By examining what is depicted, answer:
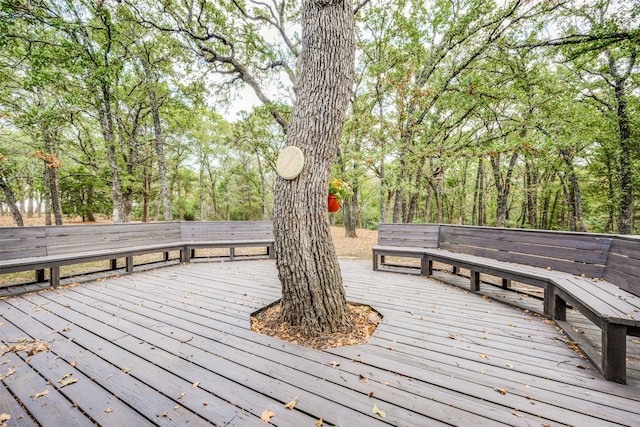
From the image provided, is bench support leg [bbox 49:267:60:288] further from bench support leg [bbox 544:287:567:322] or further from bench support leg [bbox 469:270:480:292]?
bench support leg [bbox 544:287:567:322]

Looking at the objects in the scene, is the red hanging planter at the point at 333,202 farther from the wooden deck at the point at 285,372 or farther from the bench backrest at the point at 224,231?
the bench backrest at the point at 224,231

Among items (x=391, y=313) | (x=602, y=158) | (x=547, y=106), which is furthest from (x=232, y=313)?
(x=602, y=158)

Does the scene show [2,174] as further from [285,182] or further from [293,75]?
[285,182]

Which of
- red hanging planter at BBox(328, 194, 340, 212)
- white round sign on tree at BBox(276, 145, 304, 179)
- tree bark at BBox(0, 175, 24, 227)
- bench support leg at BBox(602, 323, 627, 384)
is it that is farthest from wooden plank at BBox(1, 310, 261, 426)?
tree bark at BBox(0, 175, 24, 227)

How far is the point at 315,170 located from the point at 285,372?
173cm

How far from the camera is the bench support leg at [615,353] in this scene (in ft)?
5.58

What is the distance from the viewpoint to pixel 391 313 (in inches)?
112

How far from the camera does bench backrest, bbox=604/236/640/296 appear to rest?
7.16 feet

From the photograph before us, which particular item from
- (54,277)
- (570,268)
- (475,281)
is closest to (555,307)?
(570,268)

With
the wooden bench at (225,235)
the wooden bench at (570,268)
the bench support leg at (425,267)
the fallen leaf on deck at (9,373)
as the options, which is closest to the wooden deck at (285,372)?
the fallen leaf on deck at (9,373)

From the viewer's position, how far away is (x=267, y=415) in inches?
56.0

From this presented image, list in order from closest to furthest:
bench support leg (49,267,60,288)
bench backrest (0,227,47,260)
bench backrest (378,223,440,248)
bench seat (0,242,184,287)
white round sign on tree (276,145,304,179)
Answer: white round sign on tree (276,145,304,179), bench seat (0,242,184,287), bench backrest (0,227,47,260), bench support leg (49,267,60,288), bench backrest (378,223,440,248)

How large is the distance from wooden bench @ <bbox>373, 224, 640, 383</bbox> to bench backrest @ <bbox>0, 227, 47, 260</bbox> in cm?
579

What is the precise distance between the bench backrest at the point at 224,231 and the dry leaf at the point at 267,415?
182 inches
